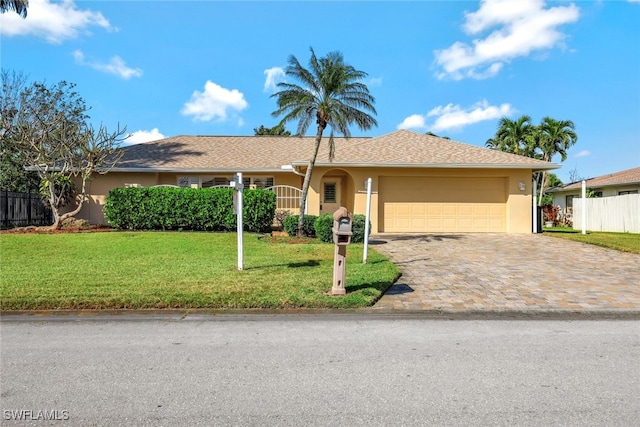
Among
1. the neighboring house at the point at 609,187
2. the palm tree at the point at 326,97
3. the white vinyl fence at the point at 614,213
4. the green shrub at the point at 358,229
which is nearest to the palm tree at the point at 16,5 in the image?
the palm tree at the point at 326,97

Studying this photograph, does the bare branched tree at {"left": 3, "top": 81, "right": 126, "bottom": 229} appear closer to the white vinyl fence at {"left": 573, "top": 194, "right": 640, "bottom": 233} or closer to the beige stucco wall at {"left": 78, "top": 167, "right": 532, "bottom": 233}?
the beige stucco wall at {"left": 78, "top": 167, "right": 532, "bottom": 233}

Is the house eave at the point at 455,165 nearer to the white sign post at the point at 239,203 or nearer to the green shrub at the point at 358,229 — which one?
the green shrub at the point at 358,229

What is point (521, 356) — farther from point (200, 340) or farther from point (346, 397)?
point (200, 340)

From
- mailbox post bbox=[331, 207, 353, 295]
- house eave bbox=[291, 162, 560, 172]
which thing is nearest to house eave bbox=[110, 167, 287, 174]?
house eave bbox=[291, 162, 560, 172]

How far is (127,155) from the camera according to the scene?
2067 cm

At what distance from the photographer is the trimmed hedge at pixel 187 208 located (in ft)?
51.8

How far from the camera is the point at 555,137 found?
34719 mm

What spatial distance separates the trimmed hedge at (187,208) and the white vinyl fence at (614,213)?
1722 cm

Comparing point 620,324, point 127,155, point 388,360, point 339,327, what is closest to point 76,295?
point 339,327

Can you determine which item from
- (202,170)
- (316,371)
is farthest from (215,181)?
(316,371)

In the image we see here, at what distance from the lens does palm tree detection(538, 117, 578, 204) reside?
34.6m

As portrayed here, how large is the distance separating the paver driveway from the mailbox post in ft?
2.46

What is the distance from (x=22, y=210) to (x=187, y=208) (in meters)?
7.97

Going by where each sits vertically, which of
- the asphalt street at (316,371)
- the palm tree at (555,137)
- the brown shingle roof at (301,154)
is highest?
the palm tree at (555,137)
